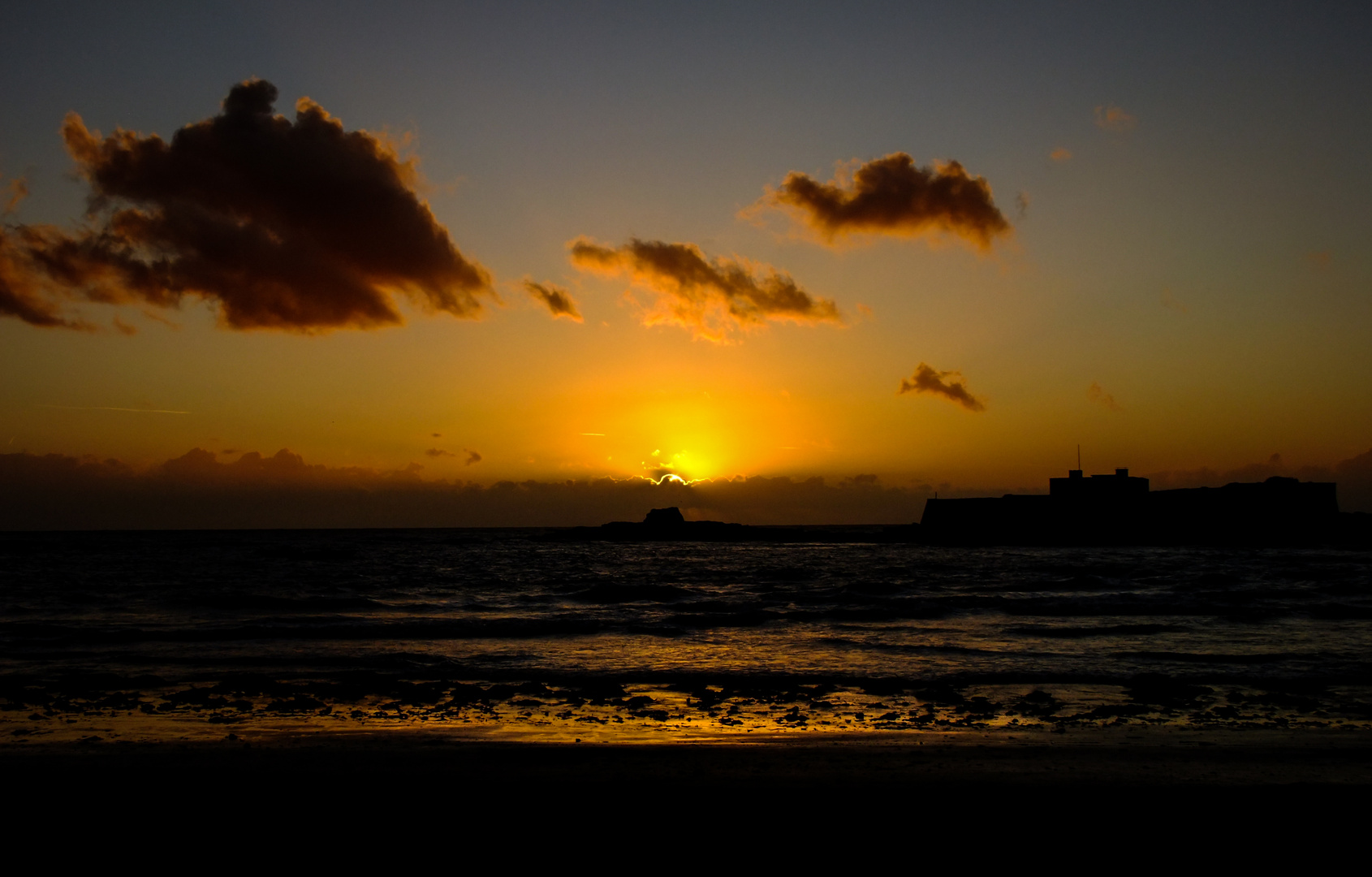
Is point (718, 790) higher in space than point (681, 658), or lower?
higher

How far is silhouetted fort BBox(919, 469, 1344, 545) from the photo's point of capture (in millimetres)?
94750

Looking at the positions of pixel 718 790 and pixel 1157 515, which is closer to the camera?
pixel 718 790

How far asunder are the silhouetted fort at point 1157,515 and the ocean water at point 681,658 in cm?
6069

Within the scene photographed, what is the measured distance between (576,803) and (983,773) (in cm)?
432

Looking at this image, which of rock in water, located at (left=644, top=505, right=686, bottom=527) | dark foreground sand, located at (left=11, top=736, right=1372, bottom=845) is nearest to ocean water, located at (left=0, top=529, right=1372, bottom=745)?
dark foreground sand, located at (left=11, top=736, right=1372, bottom=845)

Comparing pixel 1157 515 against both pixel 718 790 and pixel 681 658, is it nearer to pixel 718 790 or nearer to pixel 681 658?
pixel 681 658

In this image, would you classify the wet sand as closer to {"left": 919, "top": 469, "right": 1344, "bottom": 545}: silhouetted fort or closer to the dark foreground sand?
the dark foreground sand

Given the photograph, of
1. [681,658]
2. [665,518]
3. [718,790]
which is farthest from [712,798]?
[665,518]

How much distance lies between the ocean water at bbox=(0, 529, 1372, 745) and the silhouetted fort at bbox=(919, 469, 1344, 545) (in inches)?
2389

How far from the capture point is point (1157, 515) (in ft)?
331

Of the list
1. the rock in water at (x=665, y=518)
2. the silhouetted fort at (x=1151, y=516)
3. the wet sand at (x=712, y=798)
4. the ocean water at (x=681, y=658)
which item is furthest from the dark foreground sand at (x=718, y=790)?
the rock in water at (x=665, y=518)

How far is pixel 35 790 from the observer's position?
8.34 metres

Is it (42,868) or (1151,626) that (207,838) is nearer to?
(42,868)

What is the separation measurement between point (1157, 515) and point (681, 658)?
100m
